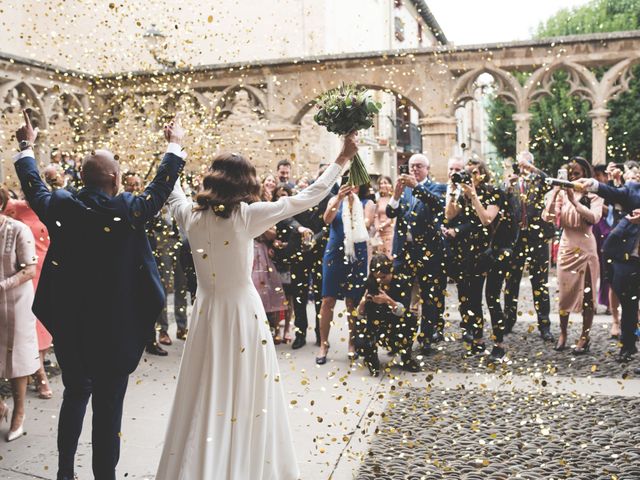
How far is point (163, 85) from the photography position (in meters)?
13.2

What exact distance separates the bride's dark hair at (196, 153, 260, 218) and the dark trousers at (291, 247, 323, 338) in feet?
14.3

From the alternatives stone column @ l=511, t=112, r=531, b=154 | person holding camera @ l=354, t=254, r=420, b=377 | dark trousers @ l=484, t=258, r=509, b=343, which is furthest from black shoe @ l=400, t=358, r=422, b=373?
stone column @ l=511, t=112, r=531, b=154

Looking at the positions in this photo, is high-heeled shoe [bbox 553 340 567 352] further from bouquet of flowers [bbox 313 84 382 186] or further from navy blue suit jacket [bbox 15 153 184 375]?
navy blue suit jacket [bbox 15 153 184 375]

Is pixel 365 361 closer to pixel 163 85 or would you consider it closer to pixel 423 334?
pixel 423 334

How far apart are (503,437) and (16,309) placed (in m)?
3.86

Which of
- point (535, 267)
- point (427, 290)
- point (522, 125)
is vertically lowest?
point (427, 290)

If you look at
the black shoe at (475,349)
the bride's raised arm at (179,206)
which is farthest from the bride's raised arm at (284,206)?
the black shoe at (475,349)

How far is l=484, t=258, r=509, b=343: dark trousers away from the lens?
6.93m

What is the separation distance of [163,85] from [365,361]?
341 inches

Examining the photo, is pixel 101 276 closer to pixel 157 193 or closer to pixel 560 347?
pixel 157 193

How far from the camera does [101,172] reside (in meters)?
3.67

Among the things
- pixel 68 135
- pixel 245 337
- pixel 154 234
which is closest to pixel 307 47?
pixel 68 135

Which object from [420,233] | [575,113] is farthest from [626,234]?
[575,113]

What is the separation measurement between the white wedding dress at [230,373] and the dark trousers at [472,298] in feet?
12.3
